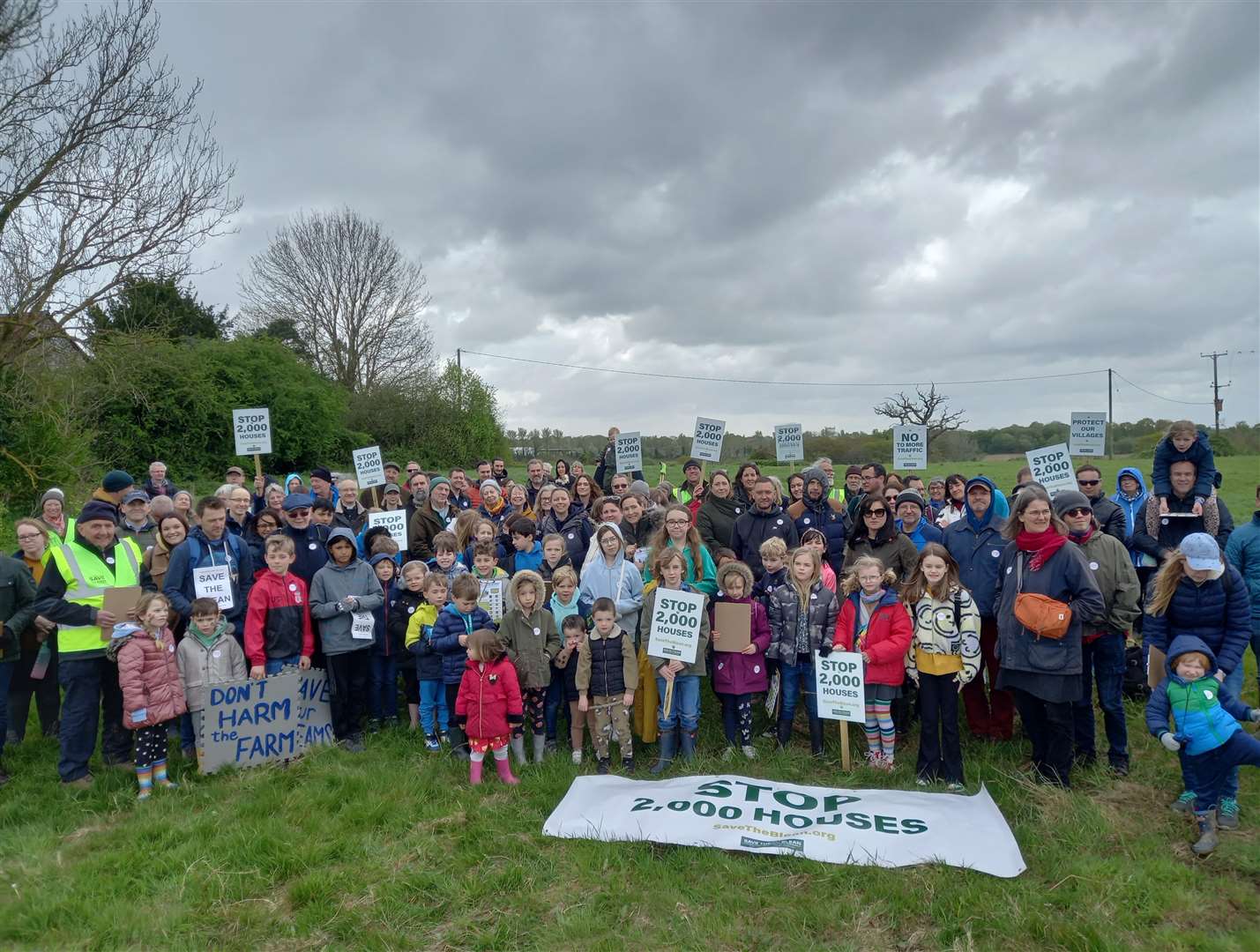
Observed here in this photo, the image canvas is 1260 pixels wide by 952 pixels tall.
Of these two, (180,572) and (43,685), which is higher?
(180,572)

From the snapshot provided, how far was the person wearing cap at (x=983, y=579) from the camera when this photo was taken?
6.26 metres

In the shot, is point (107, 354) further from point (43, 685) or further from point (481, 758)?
point (481, 758)

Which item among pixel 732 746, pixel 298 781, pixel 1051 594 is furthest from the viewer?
pixel 732 746

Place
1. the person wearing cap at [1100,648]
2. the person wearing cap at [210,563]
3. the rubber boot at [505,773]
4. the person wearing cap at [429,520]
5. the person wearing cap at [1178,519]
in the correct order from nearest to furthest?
the person wearing cap at [1100,648]
the rubber boot at [505,773]
the person wearing cap at [210,563]
the person wearing cap at [1178,519]
the person wearing cap at [429,520]

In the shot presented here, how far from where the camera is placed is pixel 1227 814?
4988 mm

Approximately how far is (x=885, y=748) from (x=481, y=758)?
3382 mm

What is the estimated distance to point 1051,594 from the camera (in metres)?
5.36

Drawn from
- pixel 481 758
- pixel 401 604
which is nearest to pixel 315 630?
pixel 401 604

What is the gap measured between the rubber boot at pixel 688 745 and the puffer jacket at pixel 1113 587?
3.19 m

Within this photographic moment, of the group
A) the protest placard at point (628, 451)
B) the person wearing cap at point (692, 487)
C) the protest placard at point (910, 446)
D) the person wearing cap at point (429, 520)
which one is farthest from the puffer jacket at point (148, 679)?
the protest placard at point (910, 446)

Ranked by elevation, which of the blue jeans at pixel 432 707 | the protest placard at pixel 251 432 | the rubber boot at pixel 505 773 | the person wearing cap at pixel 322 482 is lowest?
the rubber boot at pixel 505 773

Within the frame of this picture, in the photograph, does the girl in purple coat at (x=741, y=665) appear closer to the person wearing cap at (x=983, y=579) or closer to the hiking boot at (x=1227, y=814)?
the person wearing cap at (x=983, y=579)

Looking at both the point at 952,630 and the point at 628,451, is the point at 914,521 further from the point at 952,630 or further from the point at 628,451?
the point at 628,451

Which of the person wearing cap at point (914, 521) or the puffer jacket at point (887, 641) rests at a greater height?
the person wearing cap at point (914, 521)
